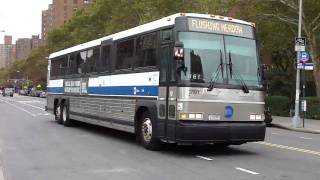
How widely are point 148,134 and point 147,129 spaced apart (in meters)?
0.14

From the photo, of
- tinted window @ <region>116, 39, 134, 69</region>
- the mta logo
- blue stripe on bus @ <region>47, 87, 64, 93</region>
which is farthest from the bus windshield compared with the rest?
blue stripe on bus @ <region>47, 87, 64, 93</region>

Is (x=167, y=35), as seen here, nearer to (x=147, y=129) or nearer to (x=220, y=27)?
(x=220, y=27)

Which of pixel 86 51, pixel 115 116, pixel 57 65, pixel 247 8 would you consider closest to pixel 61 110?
pixel 57 65

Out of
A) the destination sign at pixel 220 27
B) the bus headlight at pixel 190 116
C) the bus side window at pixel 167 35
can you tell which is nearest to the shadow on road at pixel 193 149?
the bus headlight at pixel 190 116

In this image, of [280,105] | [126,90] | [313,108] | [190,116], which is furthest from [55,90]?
[280,105]

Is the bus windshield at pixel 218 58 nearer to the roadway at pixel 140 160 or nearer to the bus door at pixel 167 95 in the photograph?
the bus door at pixel 167 95

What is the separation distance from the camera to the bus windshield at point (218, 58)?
12977mm

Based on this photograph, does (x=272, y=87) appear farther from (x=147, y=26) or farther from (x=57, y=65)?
(x=147, y=26)

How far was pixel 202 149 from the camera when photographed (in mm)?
14820

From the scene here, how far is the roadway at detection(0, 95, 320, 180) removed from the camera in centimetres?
1048

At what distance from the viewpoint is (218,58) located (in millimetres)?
13250

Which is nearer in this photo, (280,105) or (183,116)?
(183,116)

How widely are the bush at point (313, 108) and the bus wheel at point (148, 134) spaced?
19278 millimetres

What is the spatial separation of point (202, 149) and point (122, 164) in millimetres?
3516
